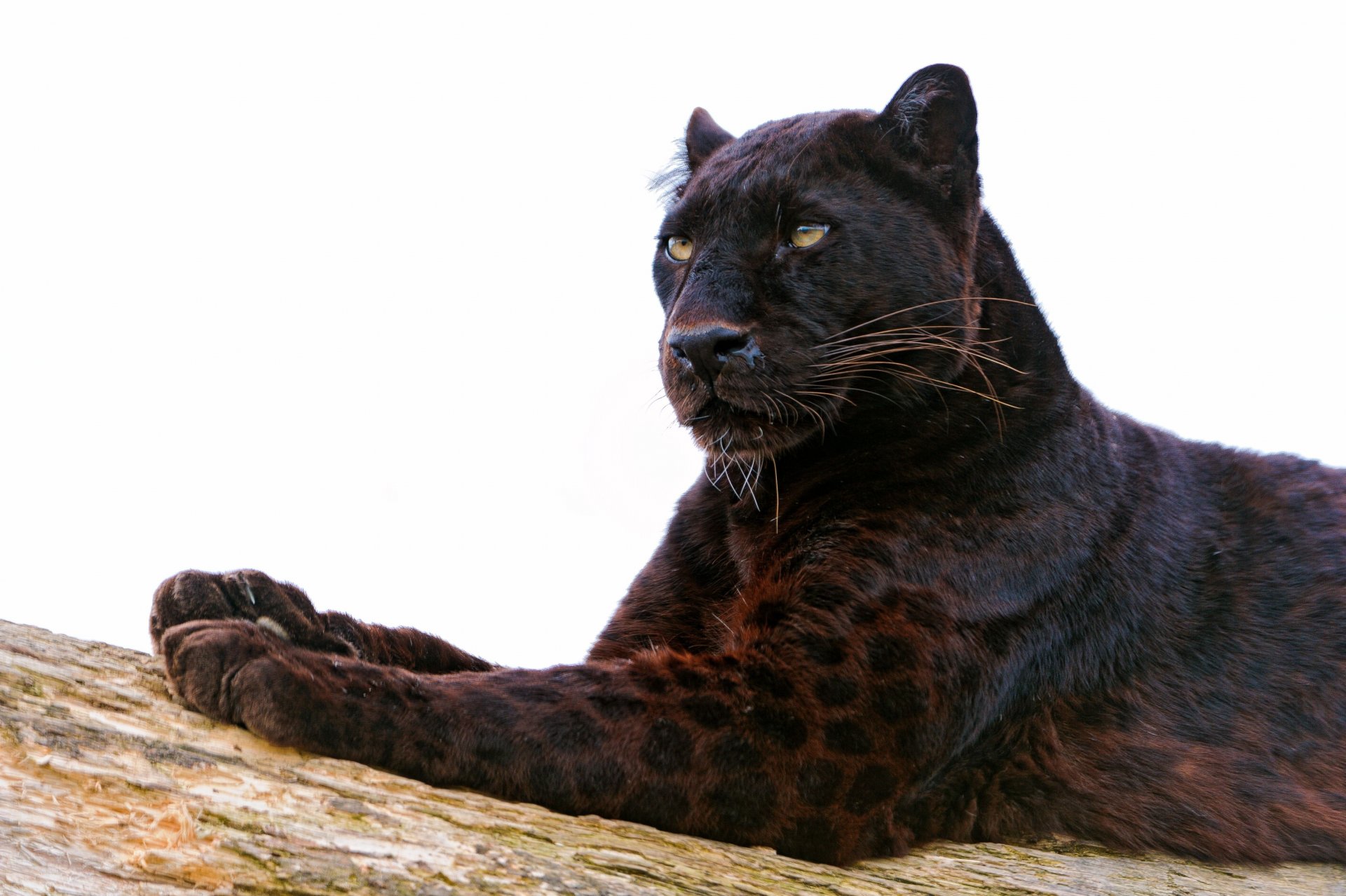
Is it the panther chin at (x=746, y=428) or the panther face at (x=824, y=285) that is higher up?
the panther face at (x=824, y=285)

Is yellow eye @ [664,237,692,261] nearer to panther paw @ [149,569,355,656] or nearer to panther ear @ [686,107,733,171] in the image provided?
panther ear @ [686,107,733,171]

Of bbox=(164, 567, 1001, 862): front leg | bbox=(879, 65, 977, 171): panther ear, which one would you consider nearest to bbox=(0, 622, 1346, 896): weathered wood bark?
bbox=(164, 567, 1001, 862): front leg

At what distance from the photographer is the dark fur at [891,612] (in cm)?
379

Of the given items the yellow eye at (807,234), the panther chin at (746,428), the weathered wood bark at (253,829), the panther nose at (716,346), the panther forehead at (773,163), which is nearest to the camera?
the weathered wood bark at (253,829)

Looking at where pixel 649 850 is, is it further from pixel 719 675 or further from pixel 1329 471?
pixel 1329 471

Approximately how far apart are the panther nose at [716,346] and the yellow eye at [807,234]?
0.56 meters

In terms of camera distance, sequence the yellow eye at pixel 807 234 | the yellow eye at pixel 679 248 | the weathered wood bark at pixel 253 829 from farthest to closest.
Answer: the yellow eye at pixel 679 248
the yellow eye at pixel 807 234
the weathered wood bark at pixel 253 829

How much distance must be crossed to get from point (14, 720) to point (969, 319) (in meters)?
3.64

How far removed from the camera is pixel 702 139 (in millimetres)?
5855

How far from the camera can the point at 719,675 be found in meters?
3.94

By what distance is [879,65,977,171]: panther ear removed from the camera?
4.86 metres

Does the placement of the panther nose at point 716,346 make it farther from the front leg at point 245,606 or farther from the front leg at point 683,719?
the front leg at point 245,606

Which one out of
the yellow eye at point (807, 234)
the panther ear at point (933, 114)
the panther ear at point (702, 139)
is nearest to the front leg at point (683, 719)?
the yellow eye at point (807, 234)

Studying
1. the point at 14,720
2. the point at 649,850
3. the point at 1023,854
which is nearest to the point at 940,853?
the point at 1023,854
